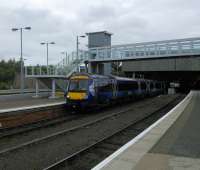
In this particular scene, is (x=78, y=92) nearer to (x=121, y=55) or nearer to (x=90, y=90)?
(x=90, y=90)

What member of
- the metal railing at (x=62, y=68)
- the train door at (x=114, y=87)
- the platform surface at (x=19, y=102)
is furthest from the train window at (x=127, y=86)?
the metal railing at (x=62, y=68)

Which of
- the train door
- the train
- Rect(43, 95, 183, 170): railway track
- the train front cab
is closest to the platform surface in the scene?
the train front cab

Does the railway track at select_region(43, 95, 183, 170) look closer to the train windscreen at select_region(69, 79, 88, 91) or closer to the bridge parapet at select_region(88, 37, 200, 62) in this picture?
the train windscreen at select_region(69, 79, 88, 91)

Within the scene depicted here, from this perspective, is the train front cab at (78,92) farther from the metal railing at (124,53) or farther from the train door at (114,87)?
the metal railing at (124,53)

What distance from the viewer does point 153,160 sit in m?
7.74

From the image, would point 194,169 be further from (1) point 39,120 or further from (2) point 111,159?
(1) point 39,120

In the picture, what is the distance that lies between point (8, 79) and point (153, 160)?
8938 centimetres

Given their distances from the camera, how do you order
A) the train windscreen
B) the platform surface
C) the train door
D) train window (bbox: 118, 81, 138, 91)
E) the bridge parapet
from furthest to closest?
the bridge parapet < train window (bbox: 118, 81, 138, 91) < the train door < the platform surface < the train windscreen

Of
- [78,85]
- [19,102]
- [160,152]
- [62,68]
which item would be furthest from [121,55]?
[160,152]

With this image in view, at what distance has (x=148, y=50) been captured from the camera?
3503 centimetres

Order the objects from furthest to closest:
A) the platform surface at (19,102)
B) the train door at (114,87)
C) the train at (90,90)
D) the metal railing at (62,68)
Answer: the metal railing at (62,68), the train door at (114,87), the platform surface at (19,102), the train at (90,90)

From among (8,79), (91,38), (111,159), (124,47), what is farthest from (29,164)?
(8,79)

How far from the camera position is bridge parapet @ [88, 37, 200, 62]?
106ft

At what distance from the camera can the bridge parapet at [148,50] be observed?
1275 inches
